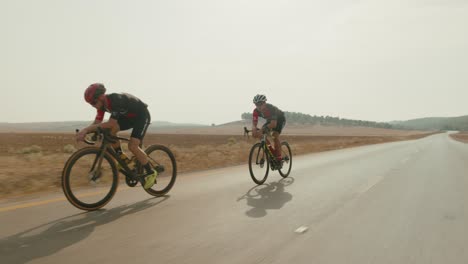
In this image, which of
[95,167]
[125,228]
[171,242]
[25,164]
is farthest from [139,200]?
[25,164]

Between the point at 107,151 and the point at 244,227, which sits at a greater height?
the point at 107,151

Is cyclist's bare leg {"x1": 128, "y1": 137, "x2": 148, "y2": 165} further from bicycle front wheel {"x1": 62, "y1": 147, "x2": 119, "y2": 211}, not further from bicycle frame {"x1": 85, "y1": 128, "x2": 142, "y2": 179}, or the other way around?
bicycle front wheel {"x1": 62, "y1": 147, "x2": 119, "y2": 211}

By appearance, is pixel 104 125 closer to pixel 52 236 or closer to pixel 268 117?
pixel 52 236

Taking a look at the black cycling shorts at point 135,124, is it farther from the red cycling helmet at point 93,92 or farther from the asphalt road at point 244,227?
the asphalt road at point 244,227

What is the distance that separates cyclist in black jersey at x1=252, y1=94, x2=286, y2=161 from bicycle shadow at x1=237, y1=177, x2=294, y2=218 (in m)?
1.28

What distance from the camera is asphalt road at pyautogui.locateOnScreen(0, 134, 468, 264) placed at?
11.6 ft

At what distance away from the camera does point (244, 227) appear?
15.0 ft

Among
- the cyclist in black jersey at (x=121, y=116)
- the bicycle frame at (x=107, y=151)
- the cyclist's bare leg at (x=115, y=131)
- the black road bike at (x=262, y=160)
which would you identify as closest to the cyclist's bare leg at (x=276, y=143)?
the black road bike at (x=262, y=160)

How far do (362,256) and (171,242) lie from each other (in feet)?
6.81

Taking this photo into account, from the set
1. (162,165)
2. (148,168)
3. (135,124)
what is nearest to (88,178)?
(148,168)

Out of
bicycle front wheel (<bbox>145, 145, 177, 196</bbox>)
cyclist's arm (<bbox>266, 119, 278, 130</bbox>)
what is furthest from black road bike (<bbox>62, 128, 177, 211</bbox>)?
cyclist's arm (<bbox>266, 119, 278, 130</bbox>)

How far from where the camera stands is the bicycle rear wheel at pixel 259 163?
27.7 ft

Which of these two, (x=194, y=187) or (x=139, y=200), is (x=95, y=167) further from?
(x=194, y=187)

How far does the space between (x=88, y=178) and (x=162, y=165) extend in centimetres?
146
